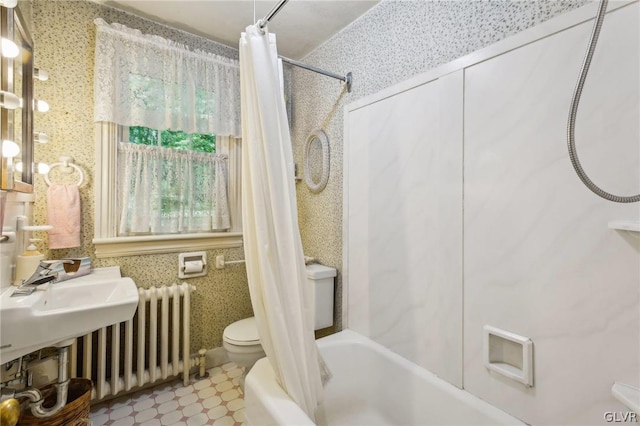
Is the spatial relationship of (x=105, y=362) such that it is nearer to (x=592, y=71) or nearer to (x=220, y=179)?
(x=220, y=179)

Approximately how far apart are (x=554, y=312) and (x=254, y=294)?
1110 millimetres

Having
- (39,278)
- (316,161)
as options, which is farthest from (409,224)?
(39,278)

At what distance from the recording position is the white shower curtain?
1.14m

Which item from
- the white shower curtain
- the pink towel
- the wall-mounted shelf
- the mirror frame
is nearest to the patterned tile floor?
the white shower curtain

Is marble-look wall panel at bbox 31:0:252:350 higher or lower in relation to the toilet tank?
higher

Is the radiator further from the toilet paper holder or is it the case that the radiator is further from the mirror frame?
the mirror frame

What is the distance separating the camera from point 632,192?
0.84 metres

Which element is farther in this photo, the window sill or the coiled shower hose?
the window sill

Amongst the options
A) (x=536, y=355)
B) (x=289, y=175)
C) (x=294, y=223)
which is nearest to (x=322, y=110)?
(x=289, y=175)

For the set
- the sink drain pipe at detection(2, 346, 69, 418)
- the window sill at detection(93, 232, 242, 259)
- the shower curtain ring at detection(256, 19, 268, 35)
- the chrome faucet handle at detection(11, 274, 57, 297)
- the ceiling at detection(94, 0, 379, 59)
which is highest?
the ceiling at detection(94, 0, 379, 59)

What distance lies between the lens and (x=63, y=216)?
5.24ft

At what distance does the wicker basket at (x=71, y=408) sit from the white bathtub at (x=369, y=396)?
0.84m

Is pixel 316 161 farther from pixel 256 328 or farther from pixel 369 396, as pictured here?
pixel 369 396

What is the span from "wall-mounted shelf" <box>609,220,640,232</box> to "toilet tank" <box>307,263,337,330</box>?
4.52 feet
